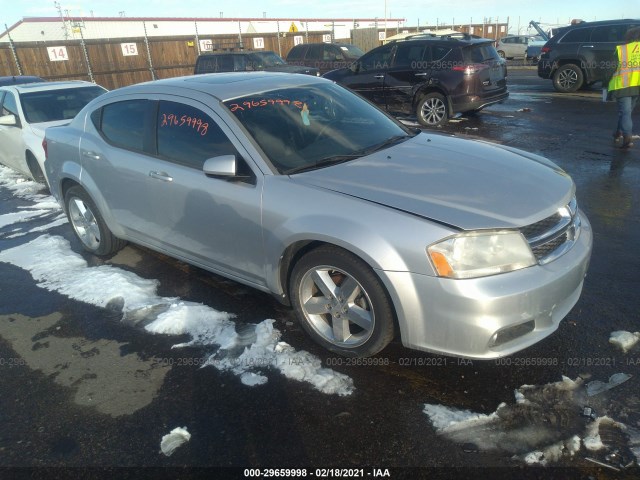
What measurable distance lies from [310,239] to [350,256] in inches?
11.2

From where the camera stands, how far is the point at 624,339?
3039 millimetres

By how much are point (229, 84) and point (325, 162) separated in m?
1.12

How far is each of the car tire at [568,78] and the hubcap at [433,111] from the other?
5.93 m

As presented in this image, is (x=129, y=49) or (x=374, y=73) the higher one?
(x=129, y=49)

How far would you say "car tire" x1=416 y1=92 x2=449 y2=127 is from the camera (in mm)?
10008

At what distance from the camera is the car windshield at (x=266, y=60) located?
15312 mm

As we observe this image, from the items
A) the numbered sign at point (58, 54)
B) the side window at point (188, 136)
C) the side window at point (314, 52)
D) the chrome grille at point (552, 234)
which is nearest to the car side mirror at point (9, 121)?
the side window at point (188, 136)

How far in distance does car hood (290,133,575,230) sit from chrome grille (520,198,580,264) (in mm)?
54

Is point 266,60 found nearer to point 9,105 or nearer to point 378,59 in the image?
point 378,59

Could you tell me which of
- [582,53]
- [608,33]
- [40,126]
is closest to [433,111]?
[582,53]

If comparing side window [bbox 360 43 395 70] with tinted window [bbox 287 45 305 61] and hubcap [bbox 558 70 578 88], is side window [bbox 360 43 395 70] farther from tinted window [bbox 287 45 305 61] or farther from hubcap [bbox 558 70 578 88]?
tinted window [bbox 287 45 305 61]

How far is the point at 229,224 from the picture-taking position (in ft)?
10.8

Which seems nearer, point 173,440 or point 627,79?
point 173,440

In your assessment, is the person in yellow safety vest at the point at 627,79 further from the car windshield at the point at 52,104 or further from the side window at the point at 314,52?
the side window at the point at 314,52
